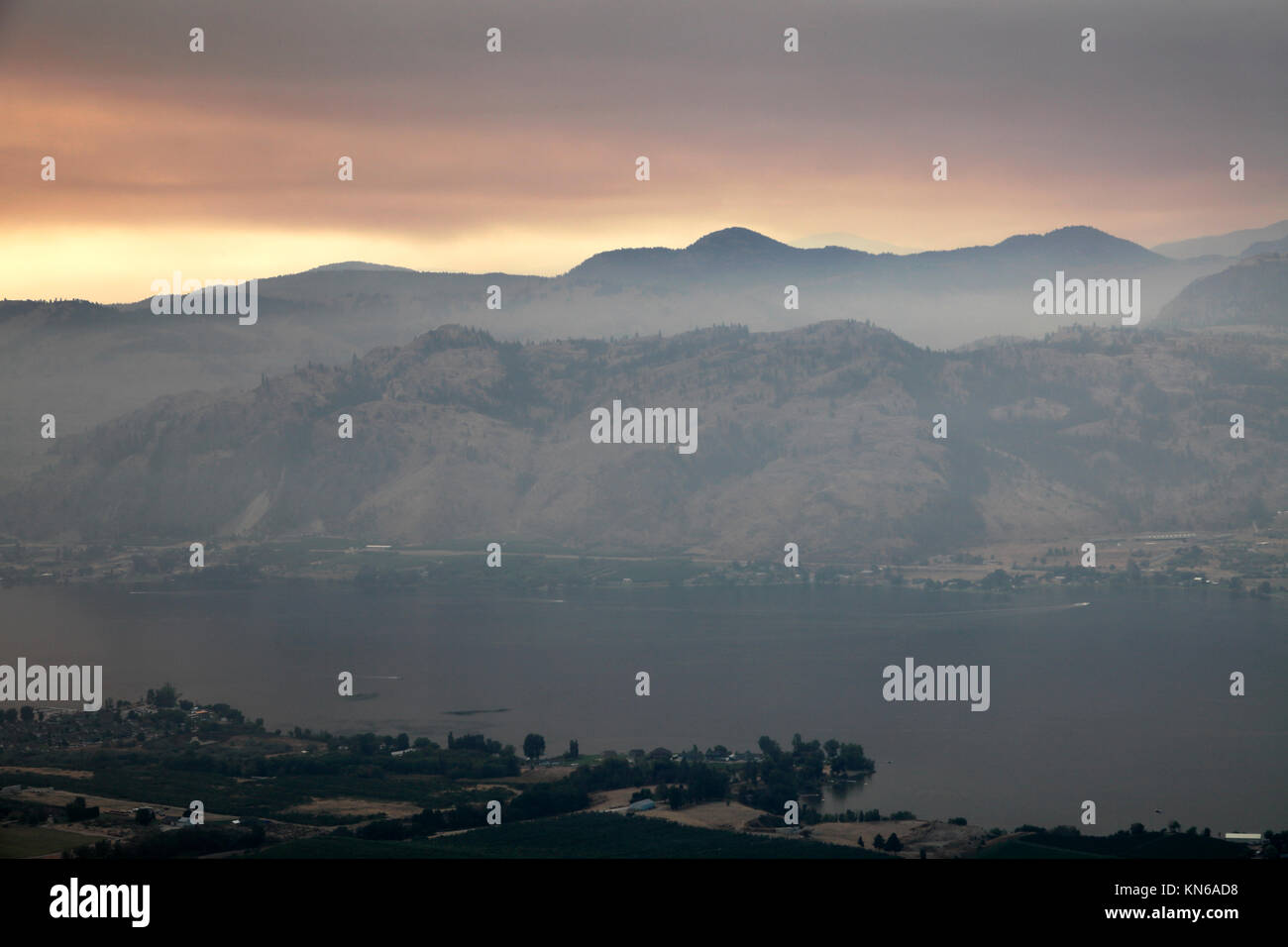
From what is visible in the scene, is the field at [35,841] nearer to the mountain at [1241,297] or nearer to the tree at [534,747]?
the tree at [534,747]

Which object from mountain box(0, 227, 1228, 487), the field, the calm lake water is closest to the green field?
the field

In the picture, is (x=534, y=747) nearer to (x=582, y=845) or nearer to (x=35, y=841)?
(x=582, y=845)

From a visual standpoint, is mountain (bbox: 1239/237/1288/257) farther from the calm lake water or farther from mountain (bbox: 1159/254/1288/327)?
the calm lake water

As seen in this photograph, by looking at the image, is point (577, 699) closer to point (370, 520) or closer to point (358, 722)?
point (358, 722)

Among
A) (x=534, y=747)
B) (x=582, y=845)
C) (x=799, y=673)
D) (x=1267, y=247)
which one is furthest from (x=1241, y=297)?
(x=582, y=845)

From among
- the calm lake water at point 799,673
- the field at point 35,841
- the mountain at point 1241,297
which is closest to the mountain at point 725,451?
the mountain at point 1241,297
